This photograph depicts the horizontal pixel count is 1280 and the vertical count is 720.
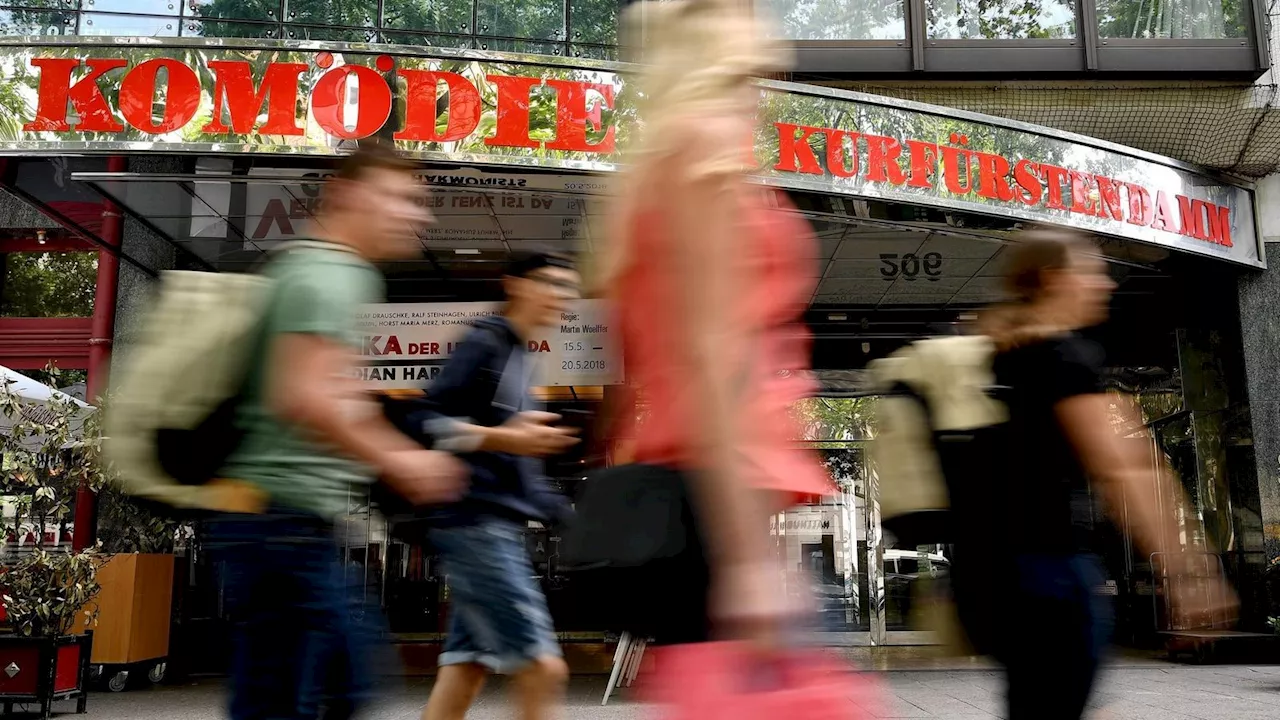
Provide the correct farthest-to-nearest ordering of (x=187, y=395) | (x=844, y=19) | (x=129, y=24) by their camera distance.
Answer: (x=844, y=19)
(x=129, y=24)
(x=187, y=395)

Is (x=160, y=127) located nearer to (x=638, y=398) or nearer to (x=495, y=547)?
(x=495, y=547)

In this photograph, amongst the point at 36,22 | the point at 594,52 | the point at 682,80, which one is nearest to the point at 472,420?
the point at 682,80

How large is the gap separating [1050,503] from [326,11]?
8.75m

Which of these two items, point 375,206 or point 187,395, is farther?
point 375,206

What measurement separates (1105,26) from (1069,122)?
1.01 m

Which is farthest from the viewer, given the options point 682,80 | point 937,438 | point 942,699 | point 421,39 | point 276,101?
point 421,39

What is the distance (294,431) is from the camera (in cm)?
215

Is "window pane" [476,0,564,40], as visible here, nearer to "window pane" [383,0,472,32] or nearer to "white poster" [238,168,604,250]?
"window pane" [383,0,472,32]

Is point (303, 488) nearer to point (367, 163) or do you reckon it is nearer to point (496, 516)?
point (367, 163)

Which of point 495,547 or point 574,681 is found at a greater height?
point 495,547

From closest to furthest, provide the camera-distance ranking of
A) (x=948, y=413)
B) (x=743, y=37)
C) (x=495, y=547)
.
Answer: (x=743, y=37) < (x=948, y=413) < (x=495, y=547)

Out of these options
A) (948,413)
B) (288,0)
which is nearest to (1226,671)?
(948,413)

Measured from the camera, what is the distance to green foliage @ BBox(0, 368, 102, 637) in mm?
7160

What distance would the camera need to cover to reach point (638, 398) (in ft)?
4.70
